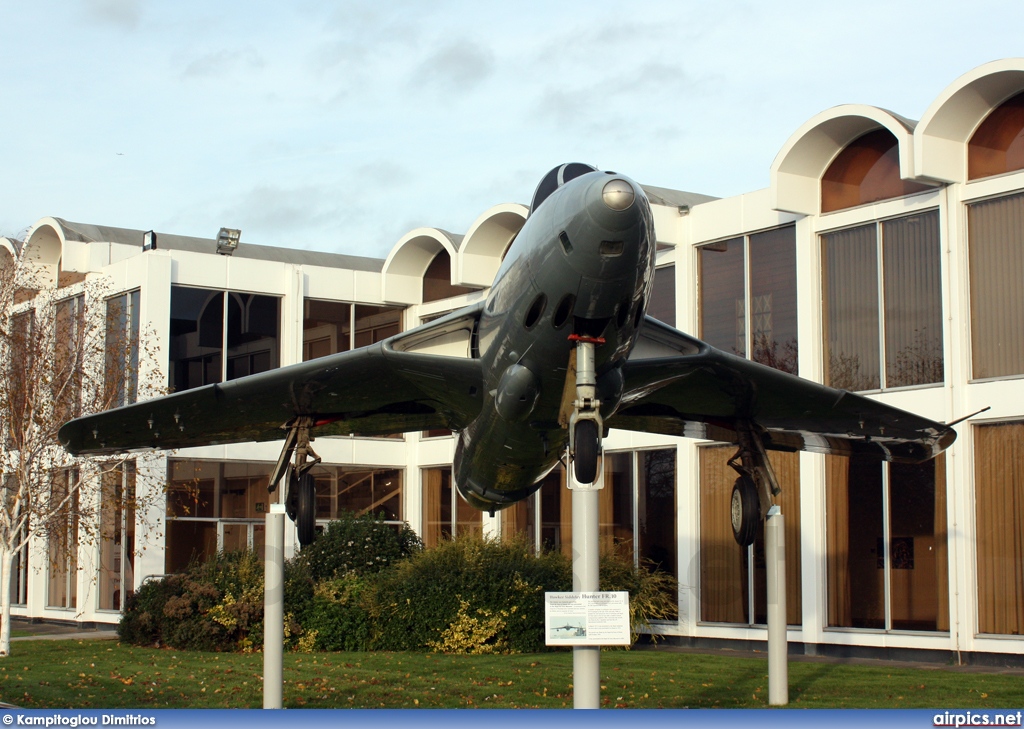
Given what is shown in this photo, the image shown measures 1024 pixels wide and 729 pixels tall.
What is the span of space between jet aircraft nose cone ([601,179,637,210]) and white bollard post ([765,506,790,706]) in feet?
22.5

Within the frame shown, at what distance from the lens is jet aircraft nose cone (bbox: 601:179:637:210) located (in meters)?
8.73

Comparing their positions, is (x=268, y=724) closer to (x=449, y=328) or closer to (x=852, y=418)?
(x=449, y=328)

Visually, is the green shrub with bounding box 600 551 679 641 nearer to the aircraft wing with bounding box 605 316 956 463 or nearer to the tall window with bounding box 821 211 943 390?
the tall window with bounding box 821 211 943 390

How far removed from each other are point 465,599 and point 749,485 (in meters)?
11.0

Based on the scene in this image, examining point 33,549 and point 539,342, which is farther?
point 33,549

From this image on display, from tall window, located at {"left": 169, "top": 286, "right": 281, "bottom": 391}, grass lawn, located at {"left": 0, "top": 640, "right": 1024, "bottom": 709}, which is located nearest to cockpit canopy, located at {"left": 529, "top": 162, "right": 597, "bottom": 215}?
grass lawn, located at {"left": 0, "top": 640, "right": 1024, "bottom": 709}

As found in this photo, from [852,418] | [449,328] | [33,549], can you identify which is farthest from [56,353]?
[852,418]

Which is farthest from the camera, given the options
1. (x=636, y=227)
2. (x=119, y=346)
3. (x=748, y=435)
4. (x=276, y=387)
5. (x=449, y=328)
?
(x=119, y=346)

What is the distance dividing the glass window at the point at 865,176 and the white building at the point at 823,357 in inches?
1.8

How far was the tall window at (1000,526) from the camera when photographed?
2041cm

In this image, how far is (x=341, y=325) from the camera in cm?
3481

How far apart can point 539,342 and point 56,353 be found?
663 inches

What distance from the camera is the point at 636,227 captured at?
8922 mm

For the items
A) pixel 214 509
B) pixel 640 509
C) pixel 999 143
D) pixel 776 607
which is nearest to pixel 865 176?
pixel 999 143
